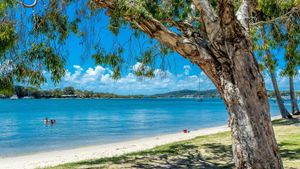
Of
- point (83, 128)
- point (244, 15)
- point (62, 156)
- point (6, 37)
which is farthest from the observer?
point (83, 128)

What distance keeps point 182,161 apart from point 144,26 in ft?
15.5

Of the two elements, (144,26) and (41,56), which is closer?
(144,26)

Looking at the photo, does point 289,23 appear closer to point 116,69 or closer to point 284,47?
point 284,47

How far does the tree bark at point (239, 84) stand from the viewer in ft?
15.4

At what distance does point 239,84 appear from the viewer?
473 cm

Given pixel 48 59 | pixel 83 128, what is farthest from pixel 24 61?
pixel 83 128

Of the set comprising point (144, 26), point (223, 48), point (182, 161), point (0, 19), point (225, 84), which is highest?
point (0, 19)

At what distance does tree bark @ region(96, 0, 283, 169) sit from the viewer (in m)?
4.69

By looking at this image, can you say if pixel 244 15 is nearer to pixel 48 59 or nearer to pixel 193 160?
pixel 48 59

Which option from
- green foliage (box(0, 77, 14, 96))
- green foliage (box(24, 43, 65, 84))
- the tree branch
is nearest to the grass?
green foliage (box(24, 43, 65, 84))

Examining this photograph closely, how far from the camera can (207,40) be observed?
5102 mm

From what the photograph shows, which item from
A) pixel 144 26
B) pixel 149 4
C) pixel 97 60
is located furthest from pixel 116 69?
pixel 144 26

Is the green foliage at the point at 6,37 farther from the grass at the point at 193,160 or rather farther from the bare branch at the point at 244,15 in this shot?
the bare branch at the point at 244,15

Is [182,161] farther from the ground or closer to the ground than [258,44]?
closer to the ground
